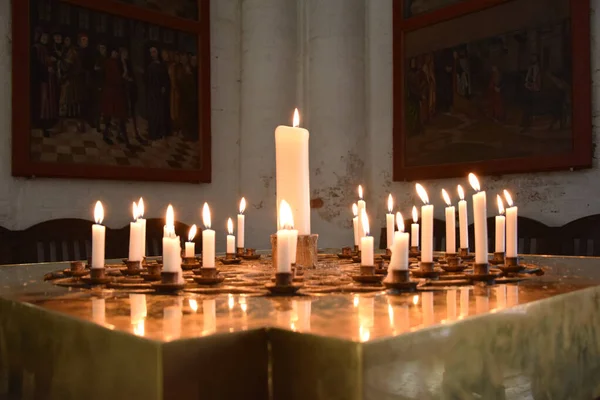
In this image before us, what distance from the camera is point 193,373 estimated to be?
0.80 m

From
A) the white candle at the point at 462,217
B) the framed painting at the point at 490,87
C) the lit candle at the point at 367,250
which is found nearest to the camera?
the lit candle at the point at 367,250

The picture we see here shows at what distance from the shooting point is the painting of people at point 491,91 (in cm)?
430

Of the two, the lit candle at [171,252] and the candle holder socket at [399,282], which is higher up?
the lit candle at [171,252]

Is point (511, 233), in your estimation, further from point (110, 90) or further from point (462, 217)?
point (110, 90)

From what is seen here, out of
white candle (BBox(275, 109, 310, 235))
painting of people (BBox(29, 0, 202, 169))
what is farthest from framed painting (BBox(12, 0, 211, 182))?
white candle (BBox(275, 109, 310, 235))

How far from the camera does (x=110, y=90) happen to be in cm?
491

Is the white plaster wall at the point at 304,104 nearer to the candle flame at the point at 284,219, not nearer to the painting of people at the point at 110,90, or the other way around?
the painting of people at the point at 110,90

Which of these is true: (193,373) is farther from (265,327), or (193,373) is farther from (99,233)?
(99,233)

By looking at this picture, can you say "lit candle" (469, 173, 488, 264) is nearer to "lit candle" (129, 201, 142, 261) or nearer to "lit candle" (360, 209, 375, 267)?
"lit candle" (360, 209, 375, 267)

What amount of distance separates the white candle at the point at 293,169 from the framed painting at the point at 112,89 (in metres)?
3.30

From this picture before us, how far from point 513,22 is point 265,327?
4.37m

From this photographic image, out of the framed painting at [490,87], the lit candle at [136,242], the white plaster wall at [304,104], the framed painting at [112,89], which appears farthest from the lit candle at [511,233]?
the framed painting at [112,89]

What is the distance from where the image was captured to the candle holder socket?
1.31 meters

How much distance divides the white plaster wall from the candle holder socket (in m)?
4.08
